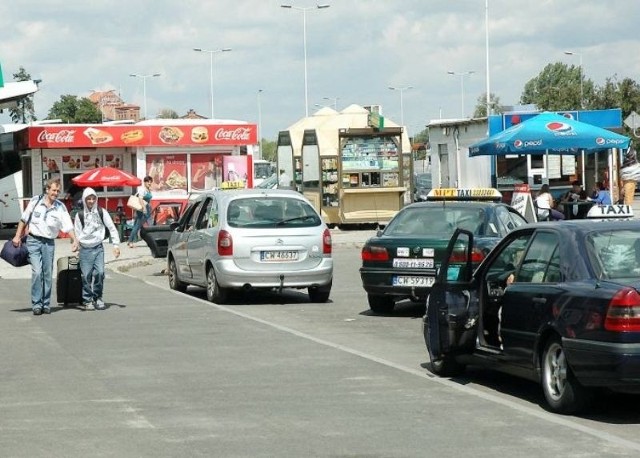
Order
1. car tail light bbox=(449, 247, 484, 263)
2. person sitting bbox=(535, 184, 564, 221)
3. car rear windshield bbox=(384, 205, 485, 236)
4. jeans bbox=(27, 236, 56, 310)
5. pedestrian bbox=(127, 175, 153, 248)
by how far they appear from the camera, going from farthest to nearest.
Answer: pedestrian bbox=(127, 175, 153, 248)
person sitting bbox=(535, 184, 564, 221)
jeans bbox=(27, 236, 56, 310)
car rear windshield bbox=(384, 205, 485, 236)
car tail light bbox=(449, 247, 484, 263)

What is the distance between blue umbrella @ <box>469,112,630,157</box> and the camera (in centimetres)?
2642

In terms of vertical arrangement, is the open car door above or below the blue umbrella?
below

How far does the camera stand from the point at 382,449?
849 centimetres

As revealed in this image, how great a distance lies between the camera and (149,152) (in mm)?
44594

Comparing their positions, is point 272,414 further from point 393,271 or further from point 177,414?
point 393,271

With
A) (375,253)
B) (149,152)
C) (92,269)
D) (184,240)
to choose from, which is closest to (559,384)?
(375,253)

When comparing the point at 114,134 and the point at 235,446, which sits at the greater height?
the point at 114,134

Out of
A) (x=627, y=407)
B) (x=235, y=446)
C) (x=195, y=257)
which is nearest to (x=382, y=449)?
(x=235, y=446)

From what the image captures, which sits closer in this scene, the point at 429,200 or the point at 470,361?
the point at 470,361

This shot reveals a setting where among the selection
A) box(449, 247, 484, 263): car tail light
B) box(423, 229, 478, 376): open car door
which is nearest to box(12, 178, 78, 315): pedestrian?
box(449, 247, 484, 263): car tail light

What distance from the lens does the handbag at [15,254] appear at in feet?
58.5

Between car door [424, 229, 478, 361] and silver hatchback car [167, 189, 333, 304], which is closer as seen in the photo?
car door [424, 229, 478, 361]

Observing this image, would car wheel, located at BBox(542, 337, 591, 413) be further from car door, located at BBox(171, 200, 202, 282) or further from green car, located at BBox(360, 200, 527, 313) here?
car door, located at BBox(171, 200, 202, 282)

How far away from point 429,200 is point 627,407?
8.53 metres
